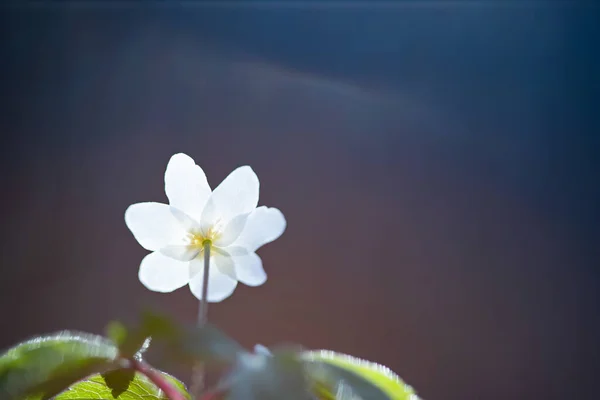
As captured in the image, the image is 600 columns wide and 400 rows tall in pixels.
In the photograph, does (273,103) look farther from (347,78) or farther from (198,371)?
(198,371)

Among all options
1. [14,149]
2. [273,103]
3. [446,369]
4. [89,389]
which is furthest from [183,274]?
[14,149]

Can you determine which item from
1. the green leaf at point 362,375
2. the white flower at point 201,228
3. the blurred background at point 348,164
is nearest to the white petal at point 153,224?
the white flower at point 201,228

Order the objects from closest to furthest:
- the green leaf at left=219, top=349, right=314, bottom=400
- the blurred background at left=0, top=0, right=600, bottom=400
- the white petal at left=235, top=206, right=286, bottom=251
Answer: the green leaf at left=219, top=349, right=314, bottom=400 → the white petal at left=235, top=206, right=286, bottom=251 → the blurred background at left=0, top=0, right=600, bottom=400

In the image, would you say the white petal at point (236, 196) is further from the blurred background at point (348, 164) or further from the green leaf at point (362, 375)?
the blurred background at point (348, 164)

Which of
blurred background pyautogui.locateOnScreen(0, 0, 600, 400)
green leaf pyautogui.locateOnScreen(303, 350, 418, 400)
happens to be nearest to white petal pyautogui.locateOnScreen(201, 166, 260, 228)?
green leaf pyautogui.locateOnScreen(303, 350, 418, 400)

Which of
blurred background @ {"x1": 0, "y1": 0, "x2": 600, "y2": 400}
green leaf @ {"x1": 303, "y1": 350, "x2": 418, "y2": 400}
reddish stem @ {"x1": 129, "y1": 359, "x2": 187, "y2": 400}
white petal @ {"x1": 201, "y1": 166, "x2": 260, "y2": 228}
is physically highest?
blurred background @ {"x1": 0, "y1": 0, "x2": 600, "y2": 400}

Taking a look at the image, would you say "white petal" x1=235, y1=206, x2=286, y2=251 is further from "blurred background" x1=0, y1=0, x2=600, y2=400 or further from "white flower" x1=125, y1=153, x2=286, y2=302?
"blurred background" x1=0, y1=0, x2=600, y2=400

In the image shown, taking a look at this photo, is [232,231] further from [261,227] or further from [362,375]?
[362,375]
